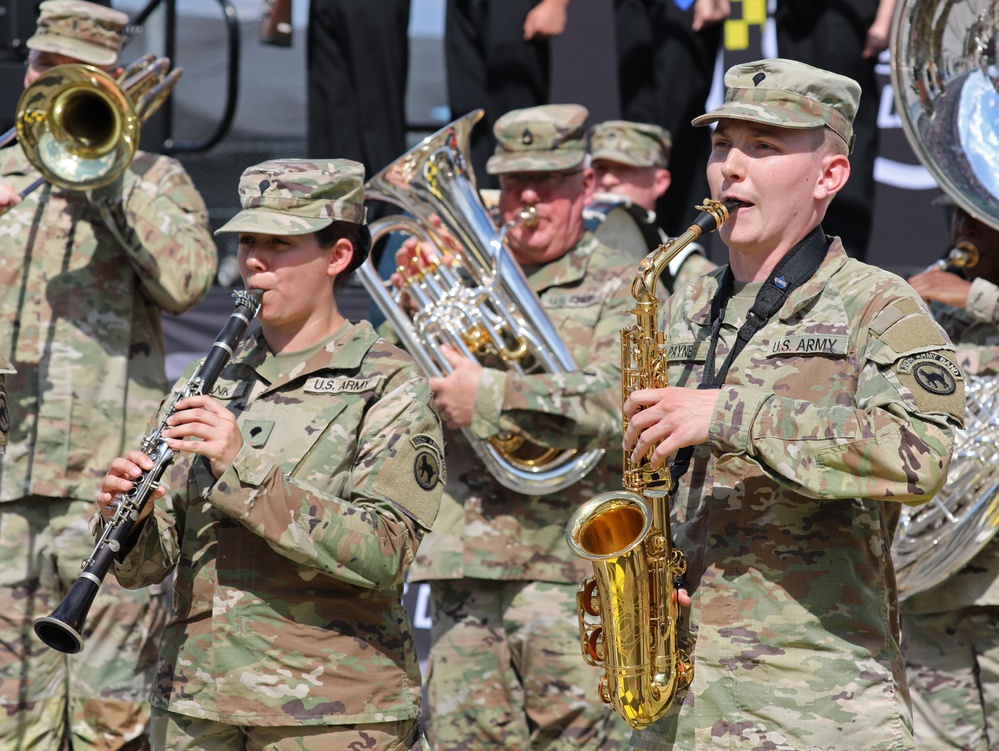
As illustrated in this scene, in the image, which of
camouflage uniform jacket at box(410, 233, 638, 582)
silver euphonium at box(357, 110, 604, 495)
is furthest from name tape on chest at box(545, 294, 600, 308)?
silver euphonium at box(357, 110, 604, 495)

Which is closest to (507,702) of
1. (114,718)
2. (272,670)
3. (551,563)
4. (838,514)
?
(551,563)

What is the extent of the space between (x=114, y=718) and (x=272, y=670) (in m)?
1.71

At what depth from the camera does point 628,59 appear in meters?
6.82

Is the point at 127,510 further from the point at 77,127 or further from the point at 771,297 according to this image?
the point at 77,127

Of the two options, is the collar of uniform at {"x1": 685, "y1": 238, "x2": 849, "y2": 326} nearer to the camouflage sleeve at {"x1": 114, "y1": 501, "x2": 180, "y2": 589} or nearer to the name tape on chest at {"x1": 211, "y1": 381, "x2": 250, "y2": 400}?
the name tape on chest at {"x1": 211, "y1": 381, "x2": 250, "y2": 400}

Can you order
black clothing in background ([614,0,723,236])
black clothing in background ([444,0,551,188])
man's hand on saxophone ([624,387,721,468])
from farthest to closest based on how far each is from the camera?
black clothing in background ([444,0,551,188]) < black clothing in background ([614,0,723,236]) < man's hand on saxophone ([624,387,721,468])

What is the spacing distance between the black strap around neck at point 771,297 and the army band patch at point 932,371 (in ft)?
1.20

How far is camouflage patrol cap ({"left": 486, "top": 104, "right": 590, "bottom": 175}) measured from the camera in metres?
5.65

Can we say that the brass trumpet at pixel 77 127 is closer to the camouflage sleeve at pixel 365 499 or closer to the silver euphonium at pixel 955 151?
the camouflage sleeve at pixel 365 499

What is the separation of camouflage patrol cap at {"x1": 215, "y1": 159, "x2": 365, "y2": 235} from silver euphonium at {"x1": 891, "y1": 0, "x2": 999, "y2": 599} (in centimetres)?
206

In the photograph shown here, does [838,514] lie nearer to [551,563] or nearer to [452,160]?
[551,563]

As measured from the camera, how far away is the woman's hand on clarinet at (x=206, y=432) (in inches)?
138

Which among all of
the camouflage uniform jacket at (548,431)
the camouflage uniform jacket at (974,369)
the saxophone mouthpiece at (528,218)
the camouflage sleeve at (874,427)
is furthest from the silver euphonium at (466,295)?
the camouflage sleeve at (874,427)

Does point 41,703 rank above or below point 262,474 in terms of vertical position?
below
